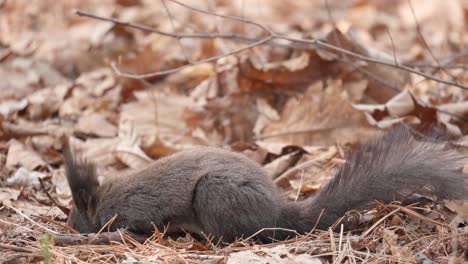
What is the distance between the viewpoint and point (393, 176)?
3.79 m

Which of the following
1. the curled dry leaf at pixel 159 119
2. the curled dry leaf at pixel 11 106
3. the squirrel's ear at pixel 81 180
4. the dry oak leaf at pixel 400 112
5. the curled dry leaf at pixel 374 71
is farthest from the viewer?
the curled dry leaf at pixel 11 106

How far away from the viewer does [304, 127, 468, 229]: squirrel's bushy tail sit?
12.0ft

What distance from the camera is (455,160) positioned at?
3682mm

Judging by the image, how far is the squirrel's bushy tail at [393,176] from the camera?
12.0ft

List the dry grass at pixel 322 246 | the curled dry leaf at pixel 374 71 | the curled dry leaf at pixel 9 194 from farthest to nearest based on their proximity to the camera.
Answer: the curled dry leaf at pixel 374 71 < the curled dry leaf at pixel 9 194 < the dry grass at pixel 322 246

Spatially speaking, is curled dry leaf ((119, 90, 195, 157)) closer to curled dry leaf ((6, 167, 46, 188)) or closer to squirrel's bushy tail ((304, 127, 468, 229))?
curled dry leaf ((6, 167, 46, 188))

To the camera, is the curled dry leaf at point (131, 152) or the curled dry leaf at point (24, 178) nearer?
the curled dry leaf at point (24, 178)

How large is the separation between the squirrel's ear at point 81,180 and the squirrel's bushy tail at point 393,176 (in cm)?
135

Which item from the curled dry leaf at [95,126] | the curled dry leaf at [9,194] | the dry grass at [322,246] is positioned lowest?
the curled dry leaf at [95,126]

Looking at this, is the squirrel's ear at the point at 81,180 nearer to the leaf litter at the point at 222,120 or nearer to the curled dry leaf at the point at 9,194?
the leaf litter at the point at 222,120

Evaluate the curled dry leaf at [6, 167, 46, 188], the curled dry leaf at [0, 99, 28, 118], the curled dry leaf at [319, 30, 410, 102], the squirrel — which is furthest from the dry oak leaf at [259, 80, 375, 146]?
the curled dry leaf at [0, 99, 28, 118]

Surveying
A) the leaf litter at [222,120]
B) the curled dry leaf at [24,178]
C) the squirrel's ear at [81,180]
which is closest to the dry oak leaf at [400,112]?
the leaf litter at [222,120]

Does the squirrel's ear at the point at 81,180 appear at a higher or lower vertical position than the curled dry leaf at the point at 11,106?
higher

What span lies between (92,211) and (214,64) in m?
3.08
